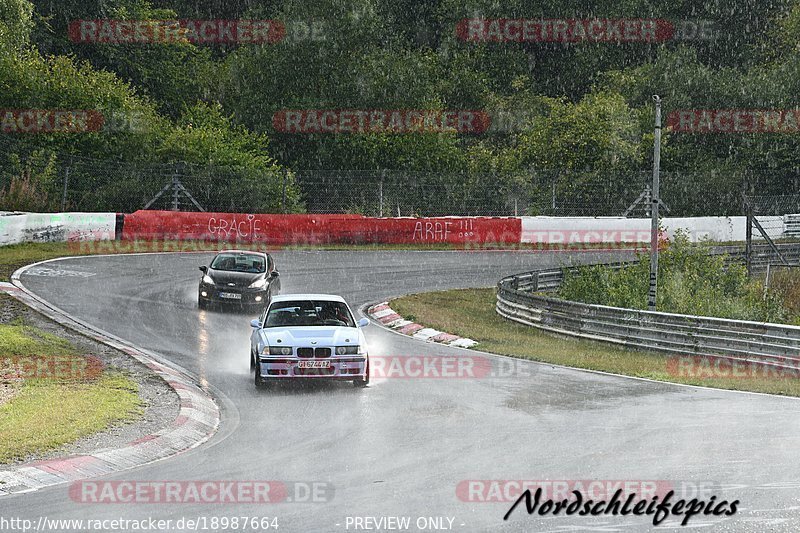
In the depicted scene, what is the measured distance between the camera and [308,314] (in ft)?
56.2

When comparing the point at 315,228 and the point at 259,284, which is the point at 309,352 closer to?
the point at 259,284

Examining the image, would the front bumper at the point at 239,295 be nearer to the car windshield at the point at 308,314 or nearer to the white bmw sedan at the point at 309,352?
the car windshield at the point at 308,314

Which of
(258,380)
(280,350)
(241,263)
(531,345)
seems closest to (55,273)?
(241,263)

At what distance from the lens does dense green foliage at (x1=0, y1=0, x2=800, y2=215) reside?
44656 millimetres

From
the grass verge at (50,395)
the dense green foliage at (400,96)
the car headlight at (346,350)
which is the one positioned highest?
the dense green foliage at (400,96)

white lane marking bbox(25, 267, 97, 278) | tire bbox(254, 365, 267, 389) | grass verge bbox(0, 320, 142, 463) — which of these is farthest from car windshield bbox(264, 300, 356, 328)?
white lane marking bbox(25, 267, 97, 278)

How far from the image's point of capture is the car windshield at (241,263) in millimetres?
24781

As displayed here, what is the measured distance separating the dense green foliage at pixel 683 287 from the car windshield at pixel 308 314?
34.9 ft

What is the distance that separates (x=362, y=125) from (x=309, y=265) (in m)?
20.9

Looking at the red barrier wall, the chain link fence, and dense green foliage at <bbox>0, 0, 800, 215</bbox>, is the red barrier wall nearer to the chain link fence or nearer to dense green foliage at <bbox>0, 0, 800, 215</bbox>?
the chain link fence

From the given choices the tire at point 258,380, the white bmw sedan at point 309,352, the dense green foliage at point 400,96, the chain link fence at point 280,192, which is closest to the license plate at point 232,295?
the white bmw sedan at point 309,352

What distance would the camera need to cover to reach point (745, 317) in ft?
84.2

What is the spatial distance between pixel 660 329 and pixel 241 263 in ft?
30.7

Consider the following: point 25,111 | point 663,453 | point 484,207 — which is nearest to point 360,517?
point 663,453
